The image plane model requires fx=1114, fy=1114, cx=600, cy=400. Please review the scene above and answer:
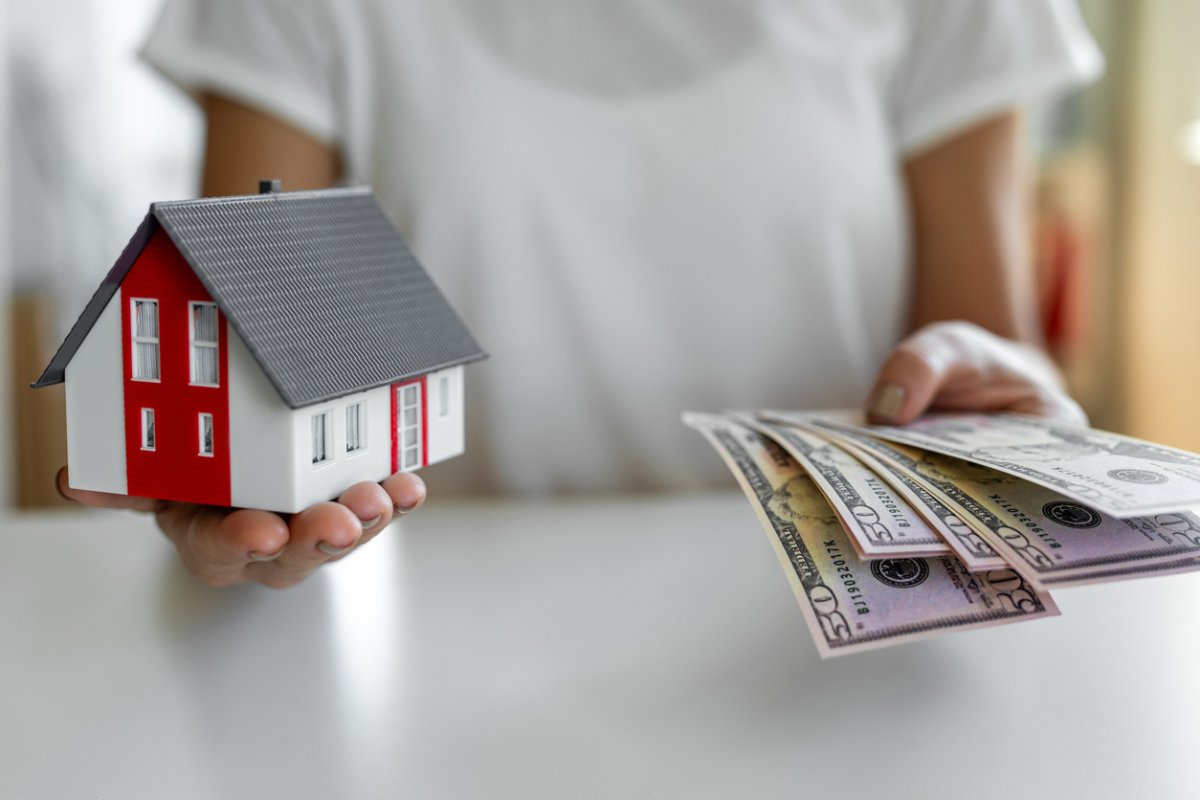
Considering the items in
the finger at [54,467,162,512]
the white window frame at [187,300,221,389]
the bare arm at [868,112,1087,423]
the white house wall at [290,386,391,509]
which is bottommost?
the finger at [54,467,162,512]

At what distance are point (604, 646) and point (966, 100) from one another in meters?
0.71

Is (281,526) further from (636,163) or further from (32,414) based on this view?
(32,414)

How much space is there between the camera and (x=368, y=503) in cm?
58

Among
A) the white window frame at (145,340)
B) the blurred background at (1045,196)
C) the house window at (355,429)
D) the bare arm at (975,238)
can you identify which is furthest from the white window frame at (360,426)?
the blurred background at (1045,196)

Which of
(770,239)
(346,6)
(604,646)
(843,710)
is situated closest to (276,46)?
(346,6)

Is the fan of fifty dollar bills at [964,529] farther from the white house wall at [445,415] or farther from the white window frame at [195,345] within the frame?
the white window frame at [195,345]

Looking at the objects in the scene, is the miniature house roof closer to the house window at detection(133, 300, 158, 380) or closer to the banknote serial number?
the house window at detection(133, 300, 158, 380)

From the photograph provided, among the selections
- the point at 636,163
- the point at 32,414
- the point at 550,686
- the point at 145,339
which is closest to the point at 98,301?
the point at 145,339

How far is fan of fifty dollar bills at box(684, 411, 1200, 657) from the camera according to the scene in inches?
24.0

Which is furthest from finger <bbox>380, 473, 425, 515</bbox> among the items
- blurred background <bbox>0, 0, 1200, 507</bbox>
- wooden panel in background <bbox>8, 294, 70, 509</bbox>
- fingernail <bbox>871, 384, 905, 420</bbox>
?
wooden panel in background <bbox>8, 294, 70, 509</bbox>

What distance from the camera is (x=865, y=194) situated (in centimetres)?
116

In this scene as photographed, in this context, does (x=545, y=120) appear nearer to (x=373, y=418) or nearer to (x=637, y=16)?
(x=637, y=16)

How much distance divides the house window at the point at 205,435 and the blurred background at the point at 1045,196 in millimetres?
1966

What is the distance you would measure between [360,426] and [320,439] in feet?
0.10
